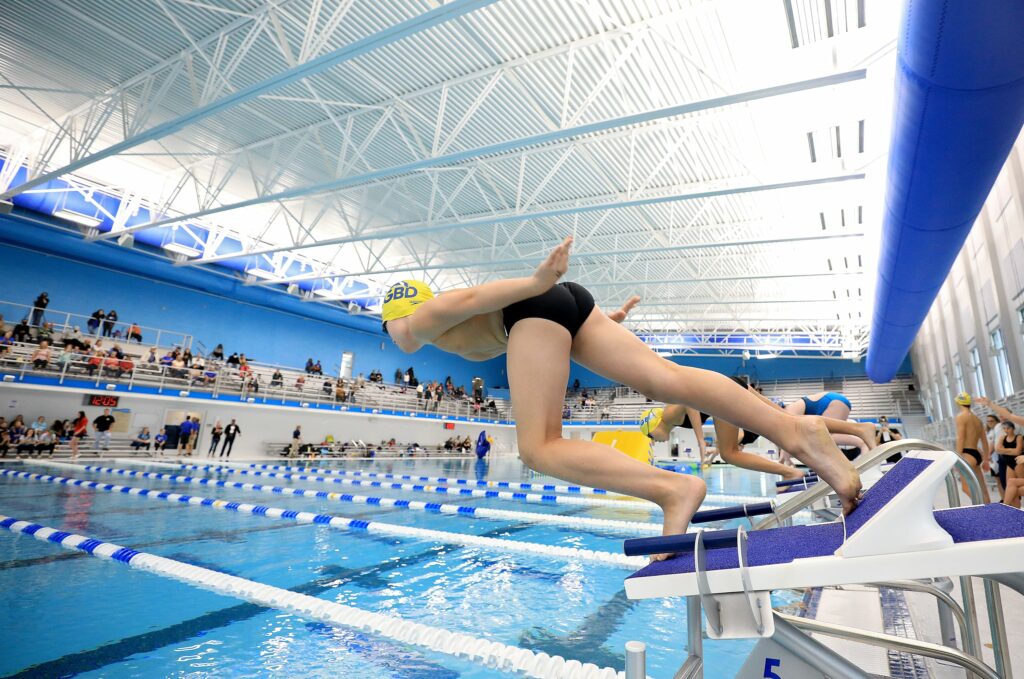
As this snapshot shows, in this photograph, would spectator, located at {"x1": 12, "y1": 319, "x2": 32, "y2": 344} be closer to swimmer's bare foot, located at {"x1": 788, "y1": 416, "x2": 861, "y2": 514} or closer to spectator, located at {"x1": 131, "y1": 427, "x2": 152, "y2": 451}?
spectator, located at {"x1": 131, "y1": 427, "x2": 152, "y2": 451}

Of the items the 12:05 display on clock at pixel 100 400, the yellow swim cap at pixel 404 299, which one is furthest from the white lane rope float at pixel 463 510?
the 12:05 display on clock at pixel 100 400

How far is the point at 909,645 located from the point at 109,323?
1965cm

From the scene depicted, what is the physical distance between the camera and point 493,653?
91.8 inches

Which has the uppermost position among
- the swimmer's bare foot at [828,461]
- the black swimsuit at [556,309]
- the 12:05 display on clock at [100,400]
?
the 12:05 display on clock at [100,400]

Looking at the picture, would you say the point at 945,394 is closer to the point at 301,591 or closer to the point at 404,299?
the point at 301,591

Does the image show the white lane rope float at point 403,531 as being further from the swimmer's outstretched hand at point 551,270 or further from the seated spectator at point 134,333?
the seated spectator at point 134,333

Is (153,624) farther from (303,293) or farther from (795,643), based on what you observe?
(303,293)

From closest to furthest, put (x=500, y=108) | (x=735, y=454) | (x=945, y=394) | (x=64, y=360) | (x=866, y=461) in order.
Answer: (x=866, y=461)
(x=735, y=454)
(x=500, y=108)
(x=64, y=360)
(x=945, y=394)

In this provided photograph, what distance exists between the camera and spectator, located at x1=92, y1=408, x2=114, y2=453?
1359 centimetres

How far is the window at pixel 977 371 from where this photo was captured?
12.9 meters

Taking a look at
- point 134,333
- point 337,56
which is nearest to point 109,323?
point 134,333

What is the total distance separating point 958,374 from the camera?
1548cm

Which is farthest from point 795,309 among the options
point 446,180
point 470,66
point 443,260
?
point 470,66

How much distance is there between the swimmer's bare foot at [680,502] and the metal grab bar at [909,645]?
290 millimetres
